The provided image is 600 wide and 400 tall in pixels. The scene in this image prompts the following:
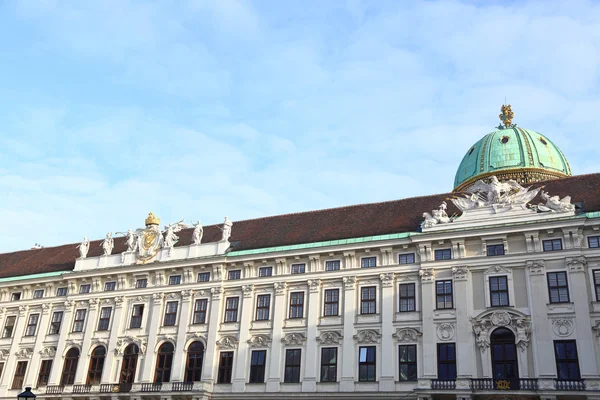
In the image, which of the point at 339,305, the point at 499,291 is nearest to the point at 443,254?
the point at 499,291

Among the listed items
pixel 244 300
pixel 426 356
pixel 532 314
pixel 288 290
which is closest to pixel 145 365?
pixel 244 300

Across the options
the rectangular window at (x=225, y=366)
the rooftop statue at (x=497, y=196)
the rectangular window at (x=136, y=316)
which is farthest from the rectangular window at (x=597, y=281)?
the rectangular window at (x=136, y=316)

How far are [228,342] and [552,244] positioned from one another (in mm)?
22061

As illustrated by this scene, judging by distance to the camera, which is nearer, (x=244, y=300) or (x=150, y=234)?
(x=244, y=300)

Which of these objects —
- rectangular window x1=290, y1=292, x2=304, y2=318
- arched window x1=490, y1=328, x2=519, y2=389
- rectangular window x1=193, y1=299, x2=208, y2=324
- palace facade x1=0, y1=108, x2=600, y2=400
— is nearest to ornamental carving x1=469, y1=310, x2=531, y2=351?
palace facade x1=0, y1=108, x2=600, y2=400

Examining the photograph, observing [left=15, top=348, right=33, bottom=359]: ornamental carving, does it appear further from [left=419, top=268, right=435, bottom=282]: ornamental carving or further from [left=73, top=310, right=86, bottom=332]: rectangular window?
[left=419, top=268, right=435, bottom=282]: ornamental carving

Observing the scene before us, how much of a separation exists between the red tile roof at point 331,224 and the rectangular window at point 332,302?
13.3 feet

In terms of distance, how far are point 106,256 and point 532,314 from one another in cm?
3292

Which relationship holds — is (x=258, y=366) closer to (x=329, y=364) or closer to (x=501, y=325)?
(x=329, y=364)

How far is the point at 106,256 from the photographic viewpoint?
53594mm

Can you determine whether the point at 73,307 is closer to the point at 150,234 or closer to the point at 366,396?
→ the point at 150,234

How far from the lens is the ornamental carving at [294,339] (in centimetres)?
4347

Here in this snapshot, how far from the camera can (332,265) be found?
147ft

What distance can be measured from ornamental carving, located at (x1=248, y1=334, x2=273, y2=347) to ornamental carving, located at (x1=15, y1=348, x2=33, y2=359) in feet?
63.6
